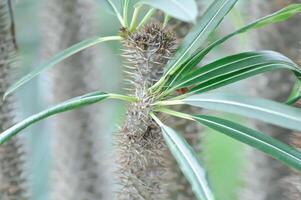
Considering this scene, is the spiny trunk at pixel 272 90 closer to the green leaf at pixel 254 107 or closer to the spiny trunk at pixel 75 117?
the spiny trunk at pixel 75 117

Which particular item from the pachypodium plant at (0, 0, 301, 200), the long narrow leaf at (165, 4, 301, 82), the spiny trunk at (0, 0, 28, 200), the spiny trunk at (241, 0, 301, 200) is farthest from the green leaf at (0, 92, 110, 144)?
the spiny trunk at (241, 0, 301, 200)

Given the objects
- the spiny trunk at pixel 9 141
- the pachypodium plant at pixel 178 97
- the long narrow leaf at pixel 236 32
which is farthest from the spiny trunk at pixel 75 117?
the long narrow leaf at pixel 236 32

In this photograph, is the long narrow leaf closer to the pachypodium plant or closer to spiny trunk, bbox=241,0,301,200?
Answer: the pachypodium plant

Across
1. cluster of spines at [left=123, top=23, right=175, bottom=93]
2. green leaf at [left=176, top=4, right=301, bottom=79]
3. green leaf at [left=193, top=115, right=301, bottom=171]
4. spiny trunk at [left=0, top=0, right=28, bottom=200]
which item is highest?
spiny trunk at [left=0, top=0, right=28, bottom=200]

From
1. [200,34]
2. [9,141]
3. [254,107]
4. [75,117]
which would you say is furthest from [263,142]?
[75,117]

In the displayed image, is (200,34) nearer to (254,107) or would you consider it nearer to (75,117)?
(254,107)

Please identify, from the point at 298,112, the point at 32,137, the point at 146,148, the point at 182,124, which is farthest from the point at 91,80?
the point at 298,112

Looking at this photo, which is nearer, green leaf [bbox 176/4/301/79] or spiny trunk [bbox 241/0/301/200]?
green leaf [bbox 176/4/301/79]
